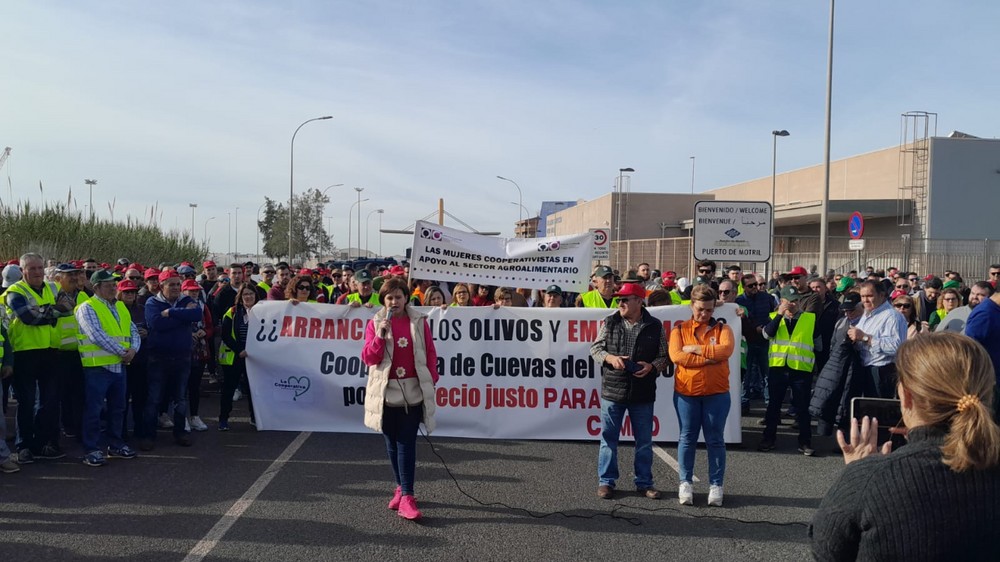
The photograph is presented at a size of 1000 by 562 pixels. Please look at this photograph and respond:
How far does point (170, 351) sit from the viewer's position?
8078 millimetres

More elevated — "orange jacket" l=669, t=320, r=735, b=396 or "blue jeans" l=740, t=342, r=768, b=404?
"orange jacket" l=669, t=320, r=735, b=396

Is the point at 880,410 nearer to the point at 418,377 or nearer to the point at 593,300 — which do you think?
the point at 418,377

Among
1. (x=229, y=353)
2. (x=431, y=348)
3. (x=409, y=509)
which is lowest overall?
(x=409, y=509)

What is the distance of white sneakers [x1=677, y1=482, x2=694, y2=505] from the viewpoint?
19.9 feet

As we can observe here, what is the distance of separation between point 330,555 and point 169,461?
10.6 feet

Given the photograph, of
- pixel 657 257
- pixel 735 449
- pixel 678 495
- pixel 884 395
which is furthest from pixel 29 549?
pixel 657 257

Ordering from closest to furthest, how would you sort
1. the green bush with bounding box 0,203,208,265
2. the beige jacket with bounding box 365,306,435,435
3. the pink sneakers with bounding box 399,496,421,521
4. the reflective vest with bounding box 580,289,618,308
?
the pink sneakers with bounding box 399,496,421,521
the beige jacket with bounding box 365,306,435,435
the reflective vest with bounding box 580,289,618,308
the green bush with bounding box 0,203,208,265

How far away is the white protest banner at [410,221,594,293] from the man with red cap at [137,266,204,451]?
264 cm

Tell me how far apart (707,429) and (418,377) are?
2464mm

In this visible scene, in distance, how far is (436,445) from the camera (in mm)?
7988

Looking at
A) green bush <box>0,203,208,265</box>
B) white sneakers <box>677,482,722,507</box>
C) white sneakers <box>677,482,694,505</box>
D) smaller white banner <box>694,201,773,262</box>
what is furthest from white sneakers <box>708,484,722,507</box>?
green bush <box>0,203,208,265</box>

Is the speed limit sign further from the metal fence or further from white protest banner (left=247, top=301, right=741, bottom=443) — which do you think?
white protest banner (left=247, top=301, right=741, bottom=443)

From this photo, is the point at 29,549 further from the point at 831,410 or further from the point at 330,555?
the point at 831,410

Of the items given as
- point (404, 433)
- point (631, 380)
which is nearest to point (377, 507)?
point (404, 433)
